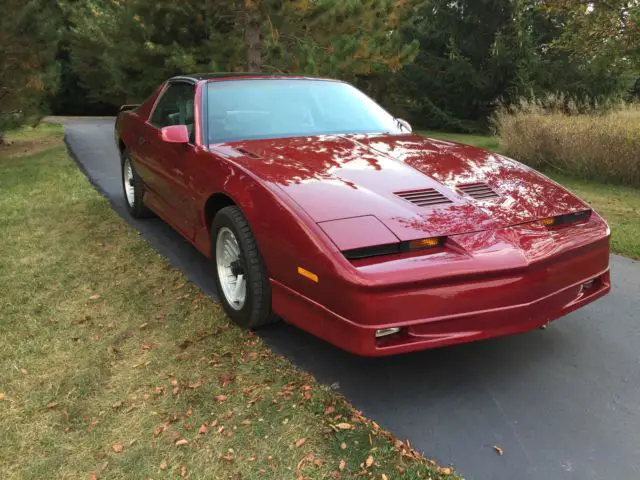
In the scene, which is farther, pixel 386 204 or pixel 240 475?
pixel 386 204

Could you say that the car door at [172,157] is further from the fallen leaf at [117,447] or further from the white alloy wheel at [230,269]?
the fallen leaf at [117,447]

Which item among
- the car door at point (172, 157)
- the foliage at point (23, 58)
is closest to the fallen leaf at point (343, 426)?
the car door at point (172, 157)

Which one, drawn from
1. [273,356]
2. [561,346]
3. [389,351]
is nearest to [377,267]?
[389,351]

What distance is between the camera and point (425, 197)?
2945mm

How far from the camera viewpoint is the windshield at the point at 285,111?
3.99 meters

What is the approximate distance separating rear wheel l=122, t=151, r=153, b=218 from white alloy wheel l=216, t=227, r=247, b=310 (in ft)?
6.88

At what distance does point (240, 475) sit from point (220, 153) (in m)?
2.01

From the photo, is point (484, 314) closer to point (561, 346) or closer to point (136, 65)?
point (561, 346)

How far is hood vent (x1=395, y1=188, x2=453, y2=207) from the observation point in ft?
9.48

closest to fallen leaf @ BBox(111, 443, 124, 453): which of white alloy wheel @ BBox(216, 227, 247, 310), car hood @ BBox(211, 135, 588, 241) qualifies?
white alloy wheel @ BBox(216, 227, 247, 310)

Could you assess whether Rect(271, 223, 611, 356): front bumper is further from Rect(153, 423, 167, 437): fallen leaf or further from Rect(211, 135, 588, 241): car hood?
Rect(153, 423, 167, 437): fallen leaf

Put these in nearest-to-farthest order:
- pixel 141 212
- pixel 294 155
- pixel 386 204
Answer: pixel 386 204 → pixel 294 155 → pixel 141 212

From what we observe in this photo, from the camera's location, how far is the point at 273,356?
312 cm

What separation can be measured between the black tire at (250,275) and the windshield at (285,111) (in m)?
0.83
